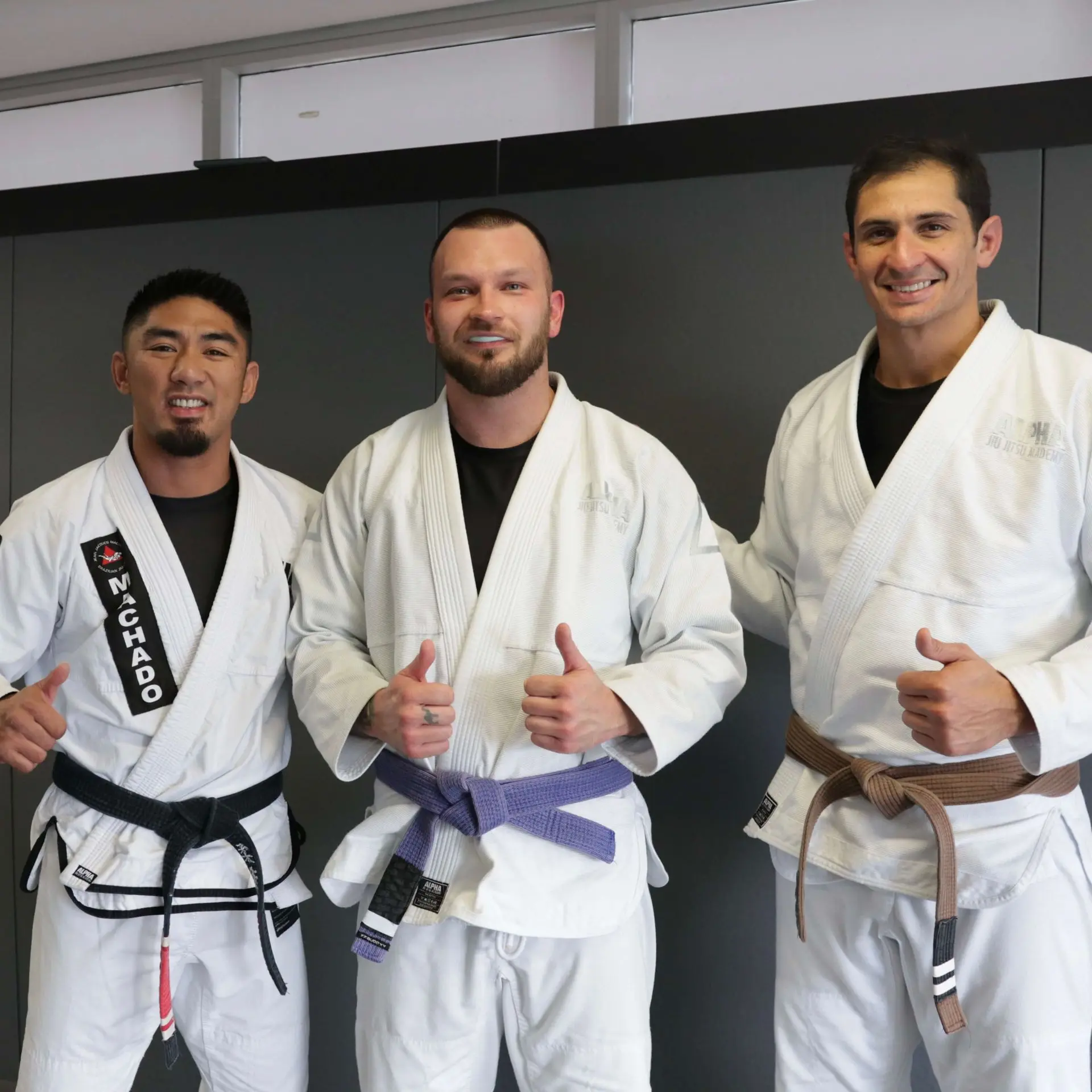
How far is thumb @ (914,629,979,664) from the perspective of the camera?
153cm

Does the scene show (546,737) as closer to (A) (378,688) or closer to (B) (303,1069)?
(A) (378,688)

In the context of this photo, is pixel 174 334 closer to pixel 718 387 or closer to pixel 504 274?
pixel 504 274

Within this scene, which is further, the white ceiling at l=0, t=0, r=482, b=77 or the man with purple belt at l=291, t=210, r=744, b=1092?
the white ceiling at l=0, t=0, r=482, b=77

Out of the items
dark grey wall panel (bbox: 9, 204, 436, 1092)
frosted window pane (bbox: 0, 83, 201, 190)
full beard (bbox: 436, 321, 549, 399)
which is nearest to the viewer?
full beard (bbox: 436, 321, 549, 399)

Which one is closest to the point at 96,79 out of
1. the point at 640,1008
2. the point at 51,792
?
the point at 51,792

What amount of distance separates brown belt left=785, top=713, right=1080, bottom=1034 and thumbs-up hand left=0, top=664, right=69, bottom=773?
122 cm

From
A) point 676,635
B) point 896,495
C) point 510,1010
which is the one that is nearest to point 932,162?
point 896,495

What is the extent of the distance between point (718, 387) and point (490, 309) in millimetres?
633

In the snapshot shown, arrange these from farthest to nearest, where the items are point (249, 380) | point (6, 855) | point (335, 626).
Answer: point (6, 855), point (249, 380), point (335, 626)

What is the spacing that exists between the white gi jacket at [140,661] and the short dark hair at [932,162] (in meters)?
1.23

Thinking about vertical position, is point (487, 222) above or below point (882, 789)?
above

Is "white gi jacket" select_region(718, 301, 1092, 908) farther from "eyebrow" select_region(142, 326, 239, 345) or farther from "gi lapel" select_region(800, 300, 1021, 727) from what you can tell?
A: "eyebrow" select_region(142, 326, 239, 345)

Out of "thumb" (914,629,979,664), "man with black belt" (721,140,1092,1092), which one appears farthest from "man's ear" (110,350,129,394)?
A: "thumb" (914,629,979,664)

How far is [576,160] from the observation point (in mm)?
2338
